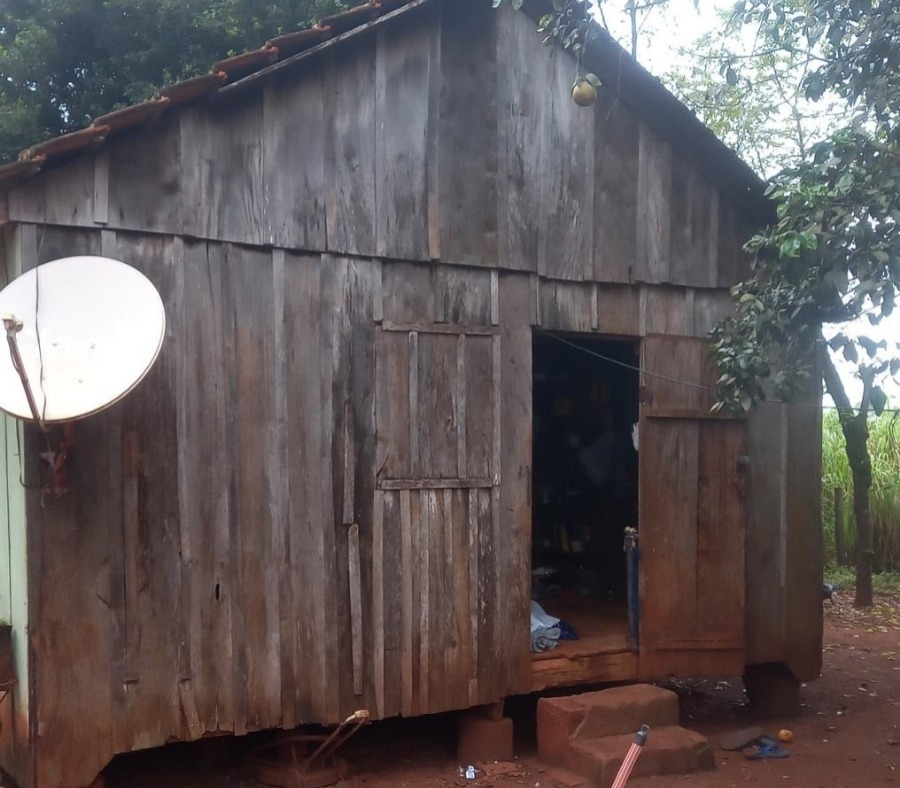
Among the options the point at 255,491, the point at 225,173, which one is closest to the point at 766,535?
the point at 255,491

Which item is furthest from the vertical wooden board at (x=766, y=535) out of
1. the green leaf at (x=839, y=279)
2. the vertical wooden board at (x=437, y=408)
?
the vertical wooden board at (x=437, y=408)

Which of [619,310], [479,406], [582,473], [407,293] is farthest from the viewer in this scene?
[582,473]

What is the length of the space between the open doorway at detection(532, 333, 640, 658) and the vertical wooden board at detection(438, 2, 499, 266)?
285cm

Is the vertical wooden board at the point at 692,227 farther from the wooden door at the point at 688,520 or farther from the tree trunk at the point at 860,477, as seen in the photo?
the tree trunk at the point at 860,477

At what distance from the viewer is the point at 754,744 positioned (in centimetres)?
655

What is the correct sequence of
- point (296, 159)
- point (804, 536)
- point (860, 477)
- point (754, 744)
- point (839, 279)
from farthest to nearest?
point (860, 477), point (804, 536), point (754, 744), point (296, 159), point (839, 279)

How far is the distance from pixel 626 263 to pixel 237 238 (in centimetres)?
275

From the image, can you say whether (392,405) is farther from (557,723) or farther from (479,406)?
(557,723)

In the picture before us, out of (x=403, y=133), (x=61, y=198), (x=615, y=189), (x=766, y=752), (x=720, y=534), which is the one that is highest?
(x=403, y=133)

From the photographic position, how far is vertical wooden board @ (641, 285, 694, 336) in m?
6.76

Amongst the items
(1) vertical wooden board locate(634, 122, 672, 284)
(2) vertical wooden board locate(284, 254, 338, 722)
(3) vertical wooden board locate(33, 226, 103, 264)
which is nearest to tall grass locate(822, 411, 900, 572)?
(1) vertical wooden board locate(634, 122, 672, 284)

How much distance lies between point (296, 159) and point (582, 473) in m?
4.96

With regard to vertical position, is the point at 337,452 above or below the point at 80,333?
below

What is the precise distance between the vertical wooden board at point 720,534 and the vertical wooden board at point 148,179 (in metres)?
3.98
